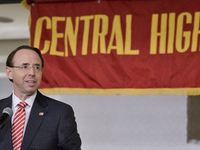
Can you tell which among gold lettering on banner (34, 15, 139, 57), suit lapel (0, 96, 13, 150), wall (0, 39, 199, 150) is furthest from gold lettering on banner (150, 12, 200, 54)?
suit lapel (0, 96, 13, 150)

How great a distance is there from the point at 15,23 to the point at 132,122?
1.33m

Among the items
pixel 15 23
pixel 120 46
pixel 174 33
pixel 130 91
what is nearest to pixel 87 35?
pixel 120 46

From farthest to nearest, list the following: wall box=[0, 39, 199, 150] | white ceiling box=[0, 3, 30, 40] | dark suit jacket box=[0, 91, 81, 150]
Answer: white ceiling box=[0, 3, 30, 40] < wall box=[0, 39, 199, 150] < dark suit jacket box=[0, 91, 81, 150]

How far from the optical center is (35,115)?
1225 mm

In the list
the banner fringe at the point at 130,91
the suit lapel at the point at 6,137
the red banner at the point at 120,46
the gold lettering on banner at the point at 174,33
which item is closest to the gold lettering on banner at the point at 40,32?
the red banner at the point at 120,46

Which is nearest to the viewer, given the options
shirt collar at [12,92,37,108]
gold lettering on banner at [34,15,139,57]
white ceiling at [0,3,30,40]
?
shirt collar at [12,92,37,108]

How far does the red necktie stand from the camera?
1174mm

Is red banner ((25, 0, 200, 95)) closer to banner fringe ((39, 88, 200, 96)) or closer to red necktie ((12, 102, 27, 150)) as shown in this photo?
banner fringe ((39, 88, 200, 96))

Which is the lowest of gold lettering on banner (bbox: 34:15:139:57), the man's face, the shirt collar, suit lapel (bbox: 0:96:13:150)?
suit lapel (bbox: 0:96:13:150)

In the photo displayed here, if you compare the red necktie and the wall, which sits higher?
the red necktie

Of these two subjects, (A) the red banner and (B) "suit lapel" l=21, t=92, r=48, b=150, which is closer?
(B) "suit lapel" l=21, t=92, r=48, b=150

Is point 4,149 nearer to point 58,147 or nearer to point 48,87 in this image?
point 58,147

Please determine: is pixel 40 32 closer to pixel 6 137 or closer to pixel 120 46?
pixel 120 46

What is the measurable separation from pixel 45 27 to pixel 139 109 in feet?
3.37
